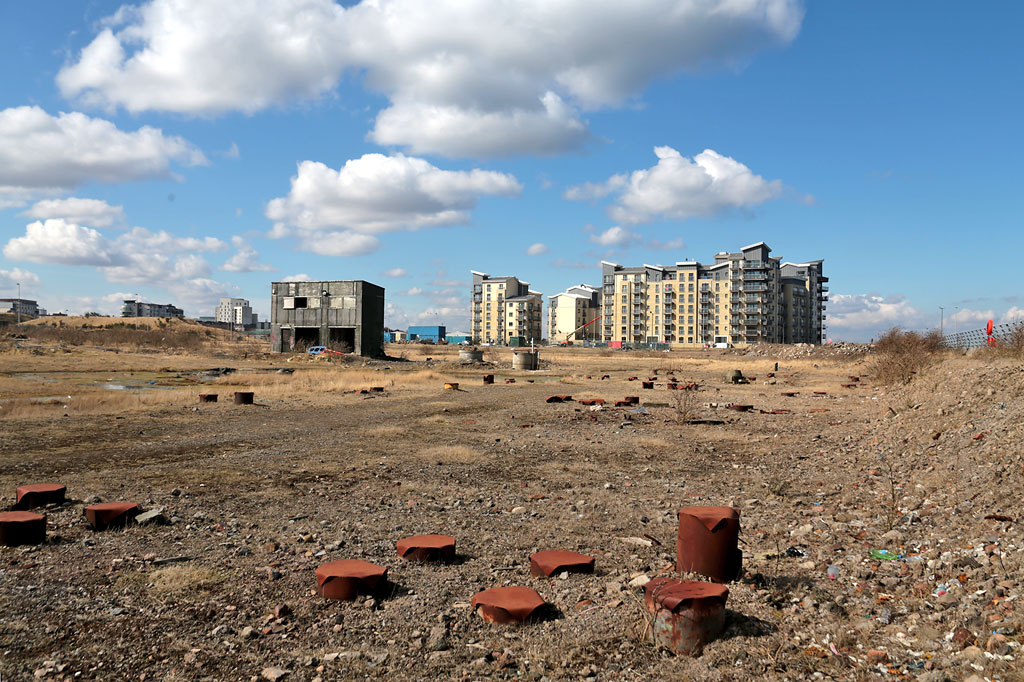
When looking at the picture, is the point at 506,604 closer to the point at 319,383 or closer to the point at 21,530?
the point at 21,530

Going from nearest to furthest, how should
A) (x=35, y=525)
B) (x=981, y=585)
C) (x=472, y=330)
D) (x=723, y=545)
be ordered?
(x=981, y=585)
(x=723, y=545)
(x=35, y=525)
(x=472, y=330)

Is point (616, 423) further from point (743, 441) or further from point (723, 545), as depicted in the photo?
point (723, 545)

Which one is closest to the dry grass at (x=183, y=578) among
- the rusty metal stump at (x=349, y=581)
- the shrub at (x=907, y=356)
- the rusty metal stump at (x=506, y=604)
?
the rusty metal stump at (x=349, y=581)

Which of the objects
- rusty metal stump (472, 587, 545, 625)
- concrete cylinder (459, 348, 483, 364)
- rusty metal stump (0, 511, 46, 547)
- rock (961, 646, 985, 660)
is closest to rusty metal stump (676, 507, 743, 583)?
rusty metal stump (472, 587, 545, 625)

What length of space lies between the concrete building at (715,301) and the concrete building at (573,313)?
29.5 feet

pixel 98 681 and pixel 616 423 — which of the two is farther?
pixel 616 423

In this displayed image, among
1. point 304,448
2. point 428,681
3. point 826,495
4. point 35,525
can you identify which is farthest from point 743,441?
point 35,525

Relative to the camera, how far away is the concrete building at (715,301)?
111688 millimetres

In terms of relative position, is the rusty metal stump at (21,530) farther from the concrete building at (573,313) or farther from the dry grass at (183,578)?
the concrete building at (573,313)

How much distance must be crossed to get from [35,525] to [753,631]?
5.72 m

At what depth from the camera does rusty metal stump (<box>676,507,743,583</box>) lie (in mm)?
4414

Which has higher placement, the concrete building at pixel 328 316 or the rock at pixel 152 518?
the concrete building at pixel 328 316

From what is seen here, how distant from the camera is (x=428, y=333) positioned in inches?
6265

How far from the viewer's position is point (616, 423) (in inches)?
579
